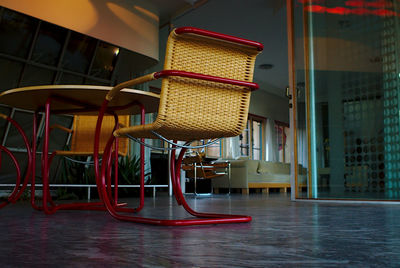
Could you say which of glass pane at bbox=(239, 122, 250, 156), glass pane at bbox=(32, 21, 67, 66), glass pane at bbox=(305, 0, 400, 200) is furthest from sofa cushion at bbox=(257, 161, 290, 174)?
glass pane at bbox=(32, 21, 67, 66)

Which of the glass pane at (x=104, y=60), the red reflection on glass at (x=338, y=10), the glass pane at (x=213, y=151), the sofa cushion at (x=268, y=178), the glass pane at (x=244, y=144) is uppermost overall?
the red reflection on glass at (x=338, y=10)

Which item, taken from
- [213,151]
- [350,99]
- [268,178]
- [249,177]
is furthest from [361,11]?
[213,151]

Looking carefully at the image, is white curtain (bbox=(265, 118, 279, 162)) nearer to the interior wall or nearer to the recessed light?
the recessed light

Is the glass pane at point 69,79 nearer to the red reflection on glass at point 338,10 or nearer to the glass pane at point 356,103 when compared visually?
the glass pane at point 356,103

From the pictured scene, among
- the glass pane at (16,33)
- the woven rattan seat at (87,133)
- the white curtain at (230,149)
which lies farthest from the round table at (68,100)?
the white curtain at (230,149)

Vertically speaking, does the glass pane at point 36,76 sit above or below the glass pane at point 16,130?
above

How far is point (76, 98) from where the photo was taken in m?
2.53

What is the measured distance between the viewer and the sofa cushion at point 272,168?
869cm

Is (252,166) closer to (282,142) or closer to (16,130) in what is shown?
(282,142)

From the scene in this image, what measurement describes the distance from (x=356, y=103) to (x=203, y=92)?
8.93 feet

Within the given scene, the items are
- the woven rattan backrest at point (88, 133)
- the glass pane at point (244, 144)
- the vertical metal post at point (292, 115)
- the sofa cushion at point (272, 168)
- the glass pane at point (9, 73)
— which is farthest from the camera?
the glass pane at point (244, 144)

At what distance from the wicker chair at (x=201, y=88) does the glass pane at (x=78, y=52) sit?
3.59 meters

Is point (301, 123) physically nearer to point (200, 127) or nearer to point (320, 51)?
point (320, 51)

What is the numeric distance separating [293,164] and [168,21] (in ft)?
10.3
